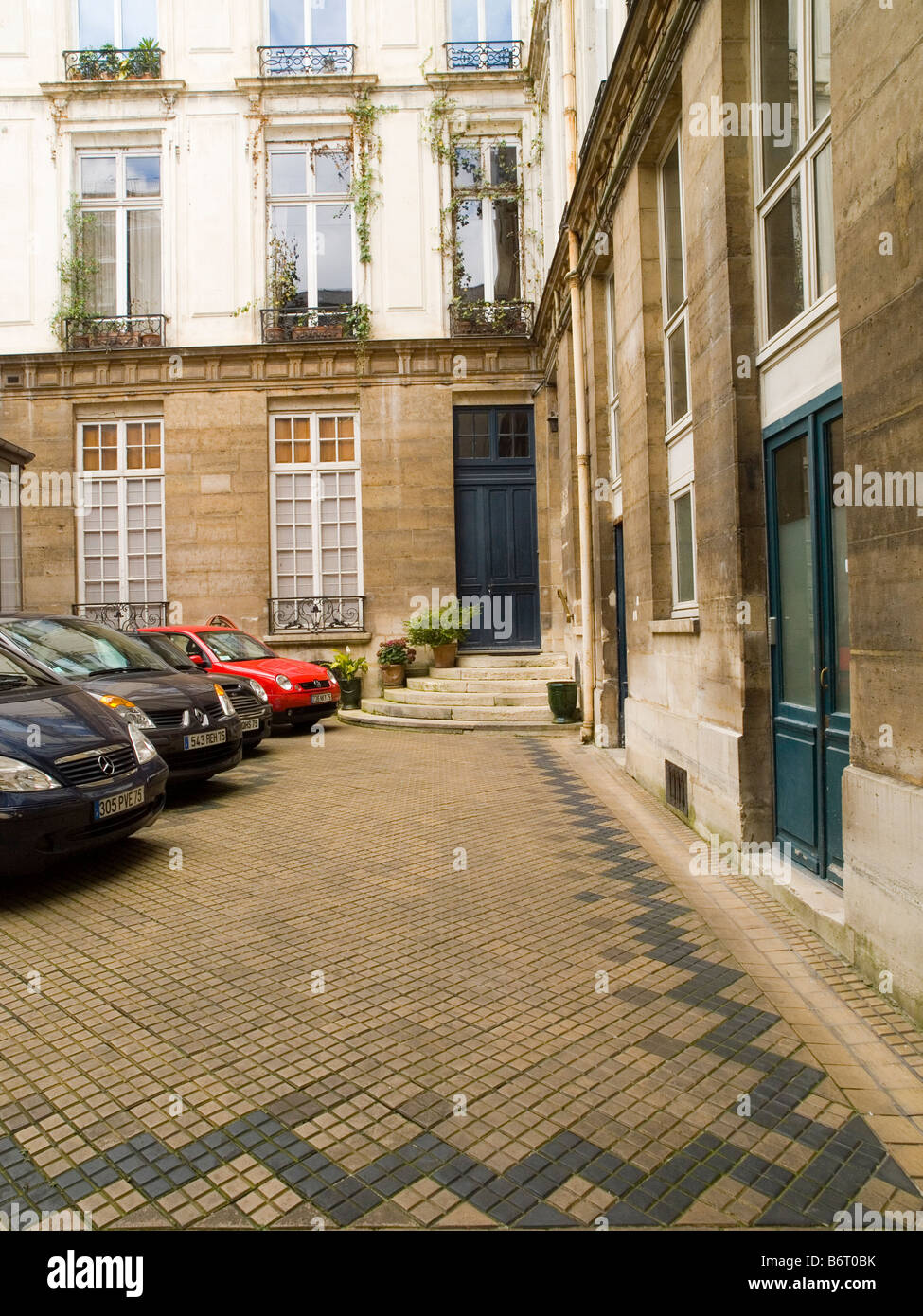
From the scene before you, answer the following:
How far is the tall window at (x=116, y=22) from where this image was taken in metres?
Answer: 18.3

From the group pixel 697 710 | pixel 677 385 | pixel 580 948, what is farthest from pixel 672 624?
pixel 580 948

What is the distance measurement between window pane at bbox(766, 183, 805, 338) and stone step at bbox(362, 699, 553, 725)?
8.18 meters

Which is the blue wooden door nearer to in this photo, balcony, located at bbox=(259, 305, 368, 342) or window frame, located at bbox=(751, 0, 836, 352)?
balcony, located at bbox=(259, 305, 368, 342)

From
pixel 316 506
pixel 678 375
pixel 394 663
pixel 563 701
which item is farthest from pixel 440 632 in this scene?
pixel 678 375

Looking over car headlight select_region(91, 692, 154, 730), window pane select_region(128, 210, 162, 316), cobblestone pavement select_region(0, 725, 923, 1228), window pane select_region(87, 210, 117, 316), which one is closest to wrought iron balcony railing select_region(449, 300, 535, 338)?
window pane select_region(128, 210, 162, 316)

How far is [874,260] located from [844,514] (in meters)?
1.22

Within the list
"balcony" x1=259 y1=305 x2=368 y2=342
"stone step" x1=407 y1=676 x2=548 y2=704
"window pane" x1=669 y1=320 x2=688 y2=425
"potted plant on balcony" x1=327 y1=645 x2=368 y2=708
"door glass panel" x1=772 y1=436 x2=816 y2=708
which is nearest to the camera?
"door glass panel" x1=772 y1=436 x2=816 y2=708

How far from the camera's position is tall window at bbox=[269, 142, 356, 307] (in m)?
18.3

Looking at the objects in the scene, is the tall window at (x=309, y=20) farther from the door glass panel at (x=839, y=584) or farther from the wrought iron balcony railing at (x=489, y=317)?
the door glass panel at (x=839, y=584)

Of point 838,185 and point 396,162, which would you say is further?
point 396,162
